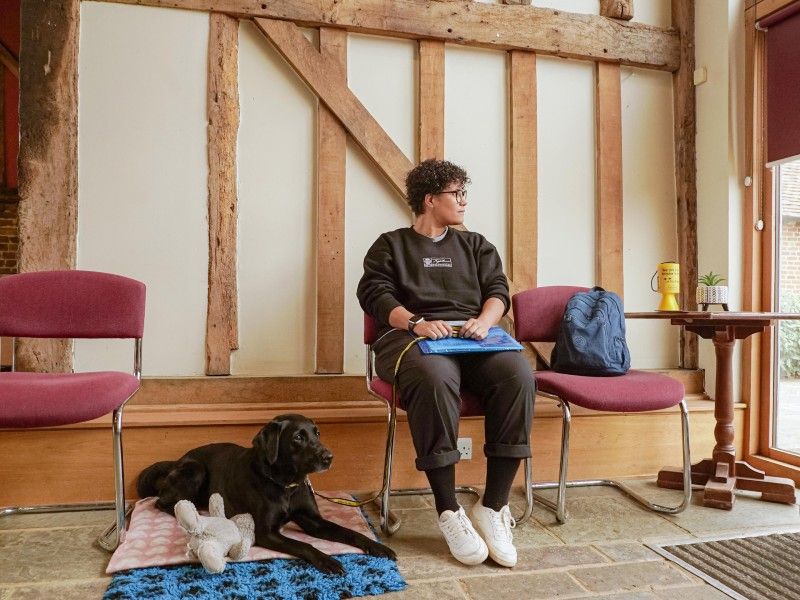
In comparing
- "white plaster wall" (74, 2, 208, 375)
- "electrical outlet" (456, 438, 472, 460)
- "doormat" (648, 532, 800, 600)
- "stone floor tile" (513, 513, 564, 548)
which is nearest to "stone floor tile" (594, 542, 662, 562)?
"doormat" (648, 532, 800, 600)

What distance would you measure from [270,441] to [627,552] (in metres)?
1.21

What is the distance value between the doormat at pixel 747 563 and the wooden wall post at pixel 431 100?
1.88 meters

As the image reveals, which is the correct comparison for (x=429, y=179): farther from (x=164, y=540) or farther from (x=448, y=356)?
(x=164, y=540)

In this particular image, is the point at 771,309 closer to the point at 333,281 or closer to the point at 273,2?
the point at 333,281

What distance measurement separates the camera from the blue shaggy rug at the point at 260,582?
5.36 feet

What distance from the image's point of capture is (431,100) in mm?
2863

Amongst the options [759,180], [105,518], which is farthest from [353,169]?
[759,180]

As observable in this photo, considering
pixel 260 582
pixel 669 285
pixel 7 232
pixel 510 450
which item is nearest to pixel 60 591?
pixel 260 582

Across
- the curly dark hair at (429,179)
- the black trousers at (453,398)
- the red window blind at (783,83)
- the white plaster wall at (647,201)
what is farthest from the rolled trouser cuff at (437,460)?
the red window blind at (783,83)

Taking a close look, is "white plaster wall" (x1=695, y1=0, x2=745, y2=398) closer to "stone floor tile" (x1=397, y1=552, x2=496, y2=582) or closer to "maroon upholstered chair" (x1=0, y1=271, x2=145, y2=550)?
"stone floor tile" (x1=397, y1=552, x2=496, y2=582)

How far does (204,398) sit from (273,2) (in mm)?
1760

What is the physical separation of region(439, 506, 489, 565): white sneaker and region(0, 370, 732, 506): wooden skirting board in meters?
0.74

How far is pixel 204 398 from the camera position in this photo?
258 cm

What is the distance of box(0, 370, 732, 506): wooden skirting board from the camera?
2355 millimetres
